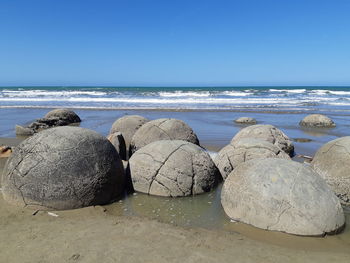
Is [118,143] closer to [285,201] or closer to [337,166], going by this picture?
[285,201]

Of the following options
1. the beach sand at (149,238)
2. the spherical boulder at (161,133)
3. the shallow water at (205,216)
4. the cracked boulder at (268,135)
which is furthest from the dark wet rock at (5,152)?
the cracked boulder at (268,135)

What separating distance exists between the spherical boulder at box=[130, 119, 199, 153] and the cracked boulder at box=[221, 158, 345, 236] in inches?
134

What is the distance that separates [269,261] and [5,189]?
429 centimetres

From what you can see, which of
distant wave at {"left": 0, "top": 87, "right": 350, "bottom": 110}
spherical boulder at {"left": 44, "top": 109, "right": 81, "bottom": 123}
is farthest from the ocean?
spherical boulder at {"left": 44, "top": 109, "right": 81, "bottom": 123}

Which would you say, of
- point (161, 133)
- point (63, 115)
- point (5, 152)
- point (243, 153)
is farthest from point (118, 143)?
point (63, 115)

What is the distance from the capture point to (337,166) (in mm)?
5816

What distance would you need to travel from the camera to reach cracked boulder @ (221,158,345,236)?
4352 millimetres

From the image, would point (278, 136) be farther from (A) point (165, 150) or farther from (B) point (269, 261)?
(B) point (269, 261)

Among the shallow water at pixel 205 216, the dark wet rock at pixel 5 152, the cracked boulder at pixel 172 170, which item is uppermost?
the cracked boulder at pixel 172 170

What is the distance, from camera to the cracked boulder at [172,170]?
5781 mm

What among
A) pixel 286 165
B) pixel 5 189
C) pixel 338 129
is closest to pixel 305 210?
pixel 286 165

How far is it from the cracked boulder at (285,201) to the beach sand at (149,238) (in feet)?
0.48

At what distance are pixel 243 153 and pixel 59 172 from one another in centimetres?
359

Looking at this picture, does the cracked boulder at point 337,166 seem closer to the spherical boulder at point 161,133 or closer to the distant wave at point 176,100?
the spherical boulder at point 161,133
